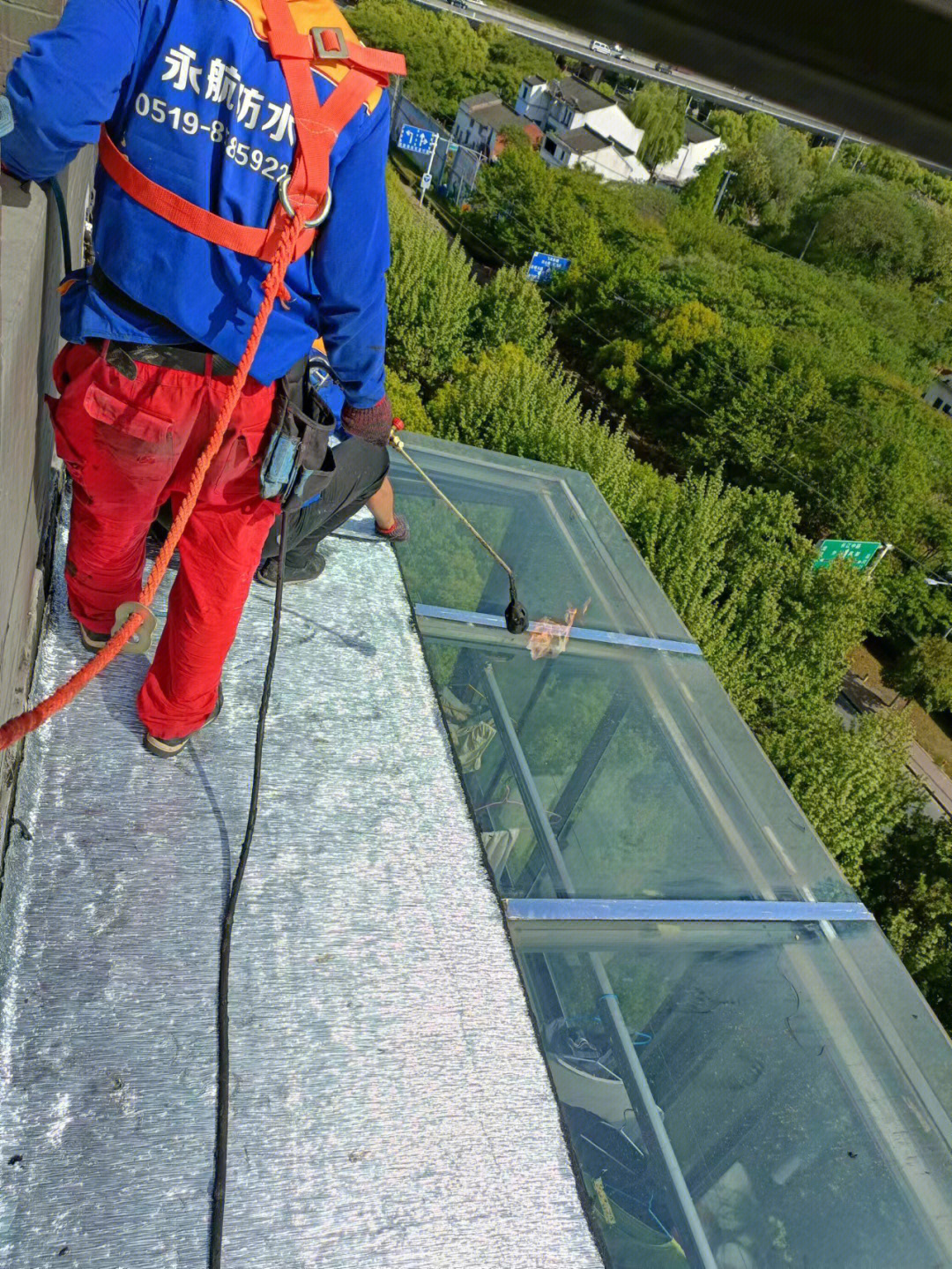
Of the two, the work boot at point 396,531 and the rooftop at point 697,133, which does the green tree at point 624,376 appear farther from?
the work boot at point 396,531

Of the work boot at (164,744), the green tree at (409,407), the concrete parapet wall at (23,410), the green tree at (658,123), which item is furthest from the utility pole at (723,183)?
the work boot at (164,744)

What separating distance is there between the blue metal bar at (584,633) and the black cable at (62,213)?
194 cm

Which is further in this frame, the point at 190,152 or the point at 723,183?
the point at 723,183

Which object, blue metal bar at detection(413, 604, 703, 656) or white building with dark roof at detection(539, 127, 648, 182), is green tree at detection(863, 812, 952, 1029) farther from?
white building with dark roof at detection(539, 127, 648, 182)

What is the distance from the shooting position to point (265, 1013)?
2.60 meters

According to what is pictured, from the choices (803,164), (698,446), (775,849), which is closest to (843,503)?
(698,446)

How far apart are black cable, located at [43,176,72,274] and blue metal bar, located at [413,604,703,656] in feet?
6.37

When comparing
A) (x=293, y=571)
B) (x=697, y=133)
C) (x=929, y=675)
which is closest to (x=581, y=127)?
(x=697, y=133)

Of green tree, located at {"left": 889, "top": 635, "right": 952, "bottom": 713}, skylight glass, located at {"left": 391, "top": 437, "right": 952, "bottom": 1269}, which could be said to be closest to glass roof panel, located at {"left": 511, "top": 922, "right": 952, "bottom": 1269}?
skylight glass, located at {"left": 391, "top": 437, "right": 952, "bottom": 1269}

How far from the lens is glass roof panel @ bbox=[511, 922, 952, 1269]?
8.68ft

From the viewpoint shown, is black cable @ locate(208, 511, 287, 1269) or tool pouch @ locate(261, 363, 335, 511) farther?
tool pouch @ locate(261, 363, 335, 511)

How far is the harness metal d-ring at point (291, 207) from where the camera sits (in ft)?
7.80

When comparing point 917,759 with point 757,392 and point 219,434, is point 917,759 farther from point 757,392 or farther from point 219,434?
point 219,434

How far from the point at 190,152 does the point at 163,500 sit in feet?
3.24
